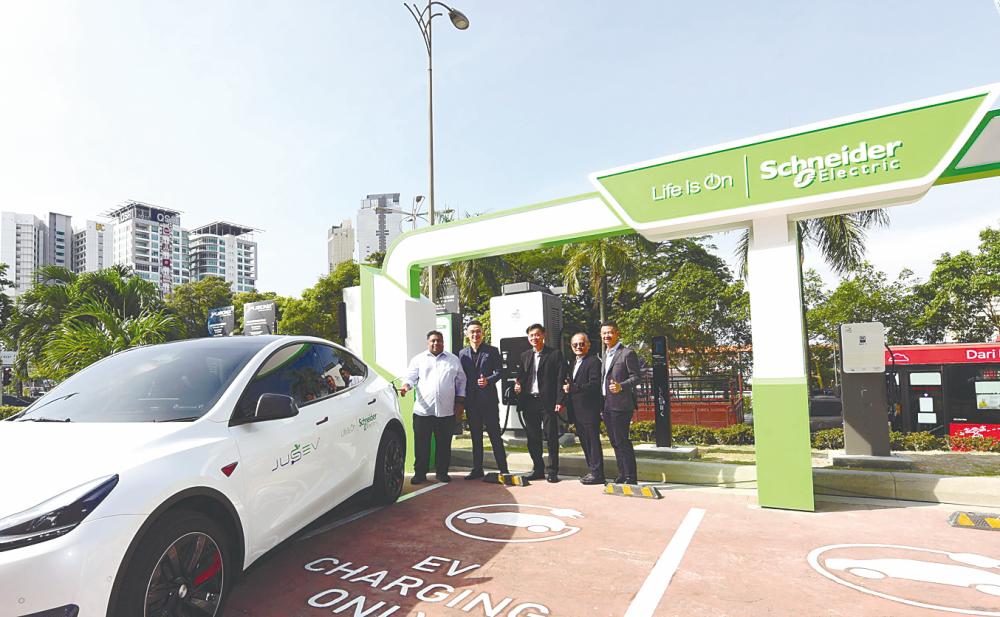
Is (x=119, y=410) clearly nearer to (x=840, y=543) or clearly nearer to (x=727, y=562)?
(x=727, y=562)

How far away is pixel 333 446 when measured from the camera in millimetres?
4219

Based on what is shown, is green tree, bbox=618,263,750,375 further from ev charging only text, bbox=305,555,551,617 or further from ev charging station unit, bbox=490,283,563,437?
ev charging only text, bbox=305,555,551,617

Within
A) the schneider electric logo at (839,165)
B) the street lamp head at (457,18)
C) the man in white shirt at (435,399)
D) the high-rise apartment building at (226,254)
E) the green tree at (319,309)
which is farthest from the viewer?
the high-rise apartment building at (226,254)

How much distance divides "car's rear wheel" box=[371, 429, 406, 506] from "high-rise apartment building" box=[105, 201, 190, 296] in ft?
491

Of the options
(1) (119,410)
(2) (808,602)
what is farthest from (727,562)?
(1) (119,410)

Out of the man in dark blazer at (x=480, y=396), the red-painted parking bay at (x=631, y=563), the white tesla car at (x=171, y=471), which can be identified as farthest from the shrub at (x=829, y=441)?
the white tesla car at (x=171, y=471)

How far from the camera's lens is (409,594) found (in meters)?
3.50

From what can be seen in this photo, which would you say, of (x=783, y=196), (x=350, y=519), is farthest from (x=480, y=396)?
(x=783, y=196)

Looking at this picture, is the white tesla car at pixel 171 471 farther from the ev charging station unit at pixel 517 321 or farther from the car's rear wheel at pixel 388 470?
the ev charging station unit at pixel 517 321

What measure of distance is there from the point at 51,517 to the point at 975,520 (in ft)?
20.9

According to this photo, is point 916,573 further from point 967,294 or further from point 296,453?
point 967,294

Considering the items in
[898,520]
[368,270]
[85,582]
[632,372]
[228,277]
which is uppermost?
[228,277]

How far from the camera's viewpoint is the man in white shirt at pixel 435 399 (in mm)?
6504

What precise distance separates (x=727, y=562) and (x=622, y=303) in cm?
2194
